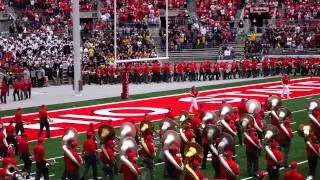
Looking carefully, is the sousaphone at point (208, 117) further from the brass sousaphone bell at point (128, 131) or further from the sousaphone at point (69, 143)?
the sousaphone at point (69, 143)

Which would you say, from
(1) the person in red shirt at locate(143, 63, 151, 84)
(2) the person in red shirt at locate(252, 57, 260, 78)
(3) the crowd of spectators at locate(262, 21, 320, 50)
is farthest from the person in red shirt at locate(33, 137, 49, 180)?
(3) the crowd of spectators at locate(262, 21, 320, 50)

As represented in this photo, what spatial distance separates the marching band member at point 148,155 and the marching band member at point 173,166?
0.55 meters

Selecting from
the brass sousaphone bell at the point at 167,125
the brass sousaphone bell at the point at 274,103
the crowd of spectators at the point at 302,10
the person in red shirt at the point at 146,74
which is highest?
the crowd of spectators at the point at 302,10

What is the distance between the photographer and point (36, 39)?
1448 inches

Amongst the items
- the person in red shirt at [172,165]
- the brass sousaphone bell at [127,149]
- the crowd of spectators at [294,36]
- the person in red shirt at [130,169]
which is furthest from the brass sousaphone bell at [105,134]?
the crowd of spectators at [294,36]

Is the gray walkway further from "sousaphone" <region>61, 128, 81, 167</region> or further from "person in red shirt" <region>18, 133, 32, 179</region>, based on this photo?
"sousaphone" <region>61, 128, 81, 167</region>

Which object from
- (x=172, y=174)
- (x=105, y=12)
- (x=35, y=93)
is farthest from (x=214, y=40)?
(x=172, y=174)

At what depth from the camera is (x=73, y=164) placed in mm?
13867

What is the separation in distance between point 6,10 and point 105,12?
5.58 meters

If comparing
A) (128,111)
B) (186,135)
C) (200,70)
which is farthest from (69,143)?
(200,70)

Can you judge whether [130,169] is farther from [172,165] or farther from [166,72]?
[166,72]

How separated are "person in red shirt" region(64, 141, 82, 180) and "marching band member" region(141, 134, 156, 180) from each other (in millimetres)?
1297

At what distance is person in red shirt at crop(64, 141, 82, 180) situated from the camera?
13.8 m

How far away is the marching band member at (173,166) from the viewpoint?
1342 centimetres
